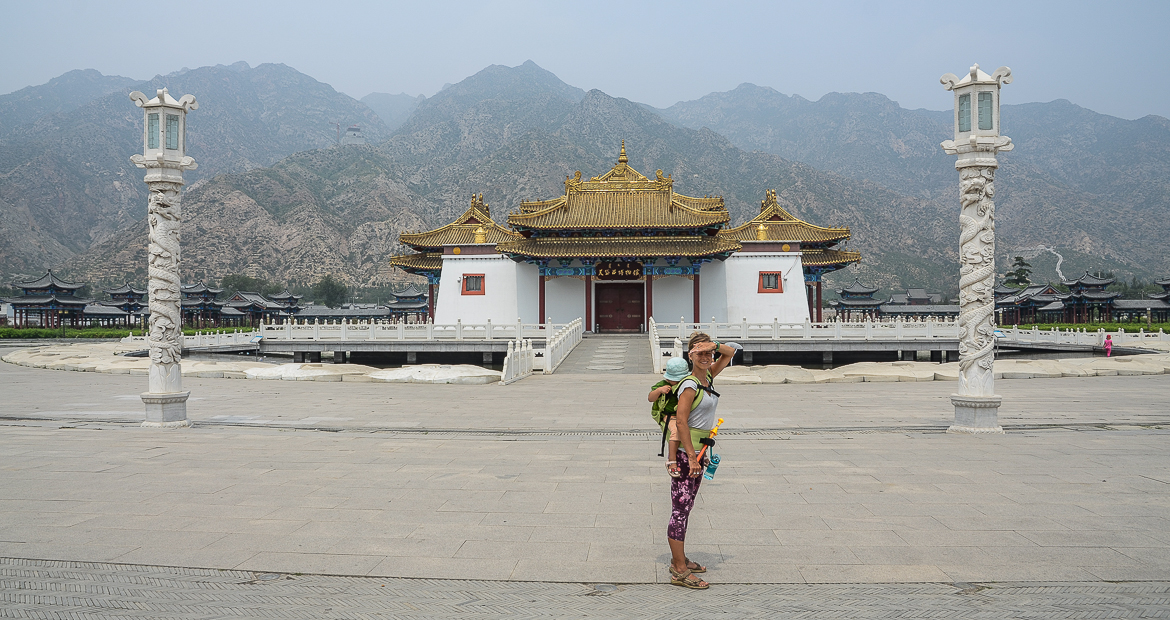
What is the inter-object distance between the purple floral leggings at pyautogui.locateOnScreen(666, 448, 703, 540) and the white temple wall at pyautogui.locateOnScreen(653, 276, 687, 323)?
32.1 meters

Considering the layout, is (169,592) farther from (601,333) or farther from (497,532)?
(601,333)

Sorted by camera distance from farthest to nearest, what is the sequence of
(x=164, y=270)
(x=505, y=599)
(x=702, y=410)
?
(x=164, y=270)
(x=702, y=410)
(x=505, y=599)

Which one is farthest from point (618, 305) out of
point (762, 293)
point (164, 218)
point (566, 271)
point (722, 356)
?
point (722, 356)

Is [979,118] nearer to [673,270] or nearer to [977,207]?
[977,207]

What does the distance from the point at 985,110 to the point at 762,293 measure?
87.5 feet

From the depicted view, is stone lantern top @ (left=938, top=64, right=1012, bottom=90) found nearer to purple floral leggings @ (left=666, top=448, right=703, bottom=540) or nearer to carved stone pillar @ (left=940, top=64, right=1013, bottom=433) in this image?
carved stone pillar @ (left=940, top=64, right=1013, bottom=433)

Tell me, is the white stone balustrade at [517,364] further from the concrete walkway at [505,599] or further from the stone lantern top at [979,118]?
the concrete walkway at [505,599]

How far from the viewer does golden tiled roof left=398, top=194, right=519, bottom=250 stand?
3872cm

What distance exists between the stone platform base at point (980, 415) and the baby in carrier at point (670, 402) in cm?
722

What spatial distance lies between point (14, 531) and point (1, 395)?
44.9 ft

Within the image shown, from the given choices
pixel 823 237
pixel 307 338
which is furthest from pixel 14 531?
pixel 823 237

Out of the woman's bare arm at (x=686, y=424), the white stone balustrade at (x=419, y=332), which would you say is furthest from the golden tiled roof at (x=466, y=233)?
the woman's bare arm at (x=686, y=424)

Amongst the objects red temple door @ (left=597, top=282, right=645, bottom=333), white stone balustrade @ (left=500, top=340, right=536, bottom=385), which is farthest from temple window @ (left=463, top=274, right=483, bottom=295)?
white stone balustrade @ (left=500, top=340, right=536, bottom=385)

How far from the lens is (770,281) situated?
36938 millimetres
